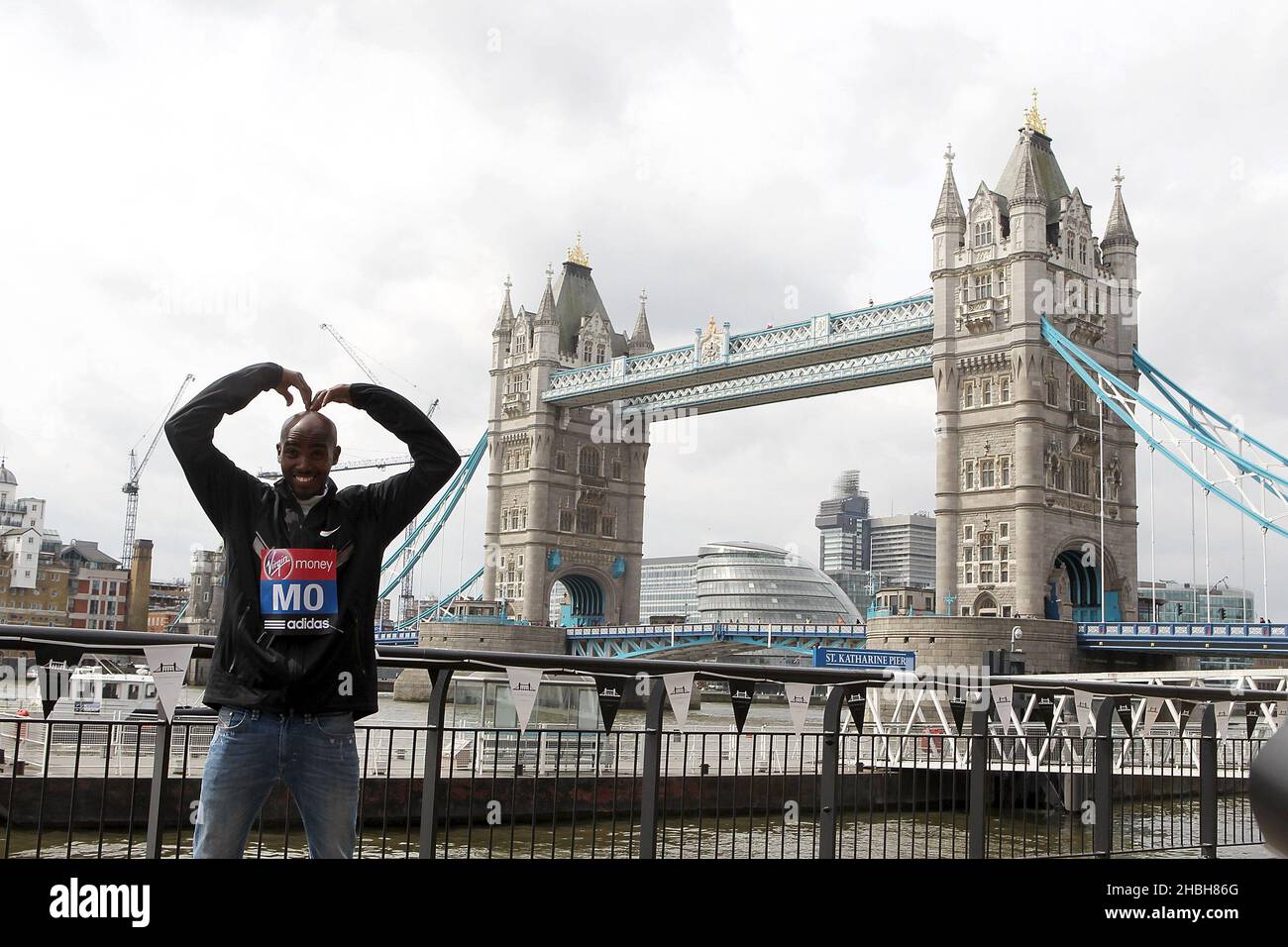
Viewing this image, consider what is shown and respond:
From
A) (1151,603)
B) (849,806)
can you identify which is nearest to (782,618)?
(1151,603)

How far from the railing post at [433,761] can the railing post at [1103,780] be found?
419cm

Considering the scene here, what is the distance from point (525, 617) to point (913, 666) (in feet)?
97.3

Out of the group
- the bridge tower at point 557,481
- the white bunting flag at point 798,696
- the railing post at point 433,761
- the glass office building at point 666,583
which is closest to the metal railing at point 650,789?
the railing post at point 433,761

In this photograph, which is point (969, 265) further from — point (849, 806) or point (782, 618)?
point (782, 618)

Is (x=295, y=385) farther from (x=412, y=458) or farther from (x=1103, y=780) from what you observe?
(x=1103, y=780)

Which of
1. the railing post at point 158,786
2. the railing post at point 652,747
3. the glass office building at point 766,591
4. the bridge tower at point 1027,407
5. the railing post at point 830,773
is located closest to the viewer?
the railing post at point 158,786

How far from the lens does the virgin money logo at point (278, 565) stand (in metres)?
3.54

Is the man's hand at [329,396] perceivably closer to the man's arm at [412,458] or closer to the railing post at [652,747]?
the man's arm at [412,458]

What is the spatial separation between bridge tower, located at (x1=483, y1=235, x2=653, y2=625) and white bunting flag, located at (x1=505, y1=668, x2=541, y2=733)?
2299 inches

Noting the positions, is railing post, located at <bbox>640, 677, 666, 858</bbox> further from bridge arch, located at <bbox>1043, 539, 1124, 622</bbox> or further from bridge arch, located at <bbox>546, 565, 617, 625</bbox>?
bridge arch, located at <bbox>546, 565, 617, 625</bbox>

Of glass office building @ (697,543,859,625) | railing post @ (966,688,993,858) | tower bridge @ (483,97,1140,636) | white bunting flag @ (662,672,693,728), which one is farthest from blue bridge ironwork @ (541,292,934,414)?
white bunting flag @ (662,672,693,728)

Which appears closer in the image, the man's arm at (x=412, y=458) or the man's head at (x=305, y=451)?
the man's head at (x=305, y=451)

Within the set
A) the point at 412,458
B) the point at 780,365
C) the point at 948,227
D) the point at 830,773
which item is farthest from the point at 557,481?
the point at 412,458

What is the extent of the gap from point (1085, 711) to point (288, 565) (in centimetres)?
636
